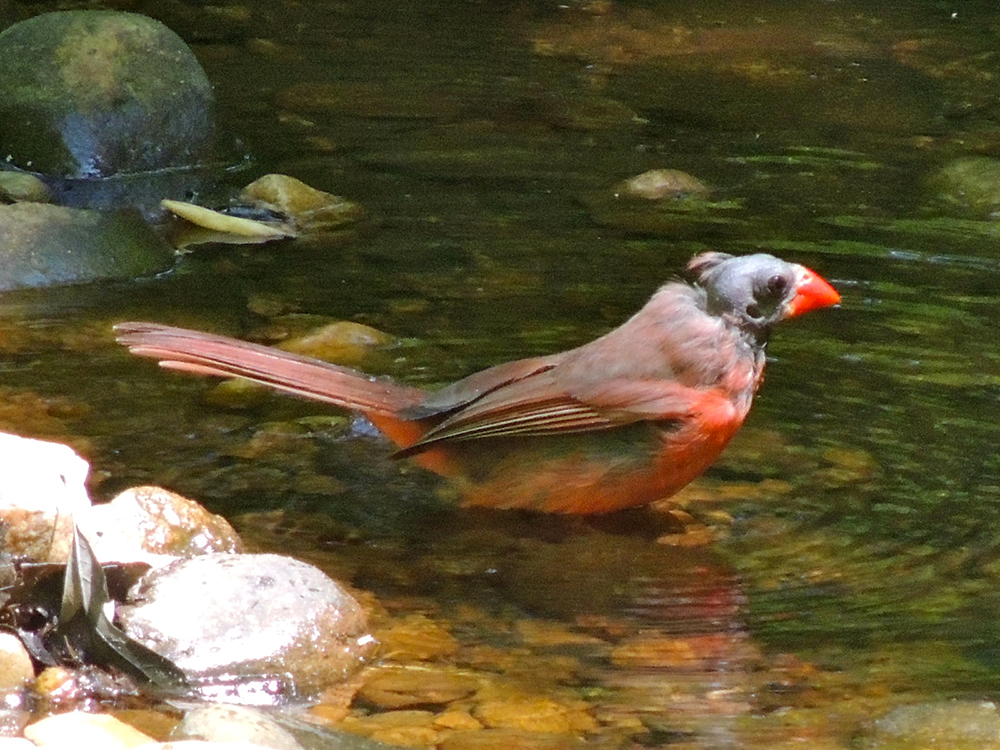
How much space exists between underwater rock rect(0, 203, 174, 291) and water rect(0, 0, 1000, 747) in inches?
4.8

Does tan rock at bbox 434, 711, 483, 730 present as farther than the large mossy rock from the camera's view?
No

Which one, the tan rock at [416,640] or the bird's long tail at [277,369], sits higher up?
the bird's long tail at [277,369]

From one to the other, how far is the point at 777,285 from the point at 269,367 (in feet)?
4.75

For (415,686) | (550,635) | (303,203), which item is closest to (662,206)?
(303,203)

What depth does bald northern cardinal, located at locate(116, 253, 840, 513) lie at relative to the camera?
4738 millimetres

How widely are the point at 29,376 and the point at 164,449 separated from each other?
25.9 inches


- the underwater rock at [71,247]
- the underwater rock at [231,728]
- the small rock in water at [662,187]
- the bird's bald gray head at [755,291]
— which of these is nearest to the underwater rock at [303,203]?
the underwater rock at [71,247]

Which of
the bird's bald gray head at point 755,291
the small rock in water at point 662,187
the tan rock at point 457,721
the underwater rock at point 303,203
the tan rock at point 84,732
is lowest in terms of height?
the tan rock at point 457,721

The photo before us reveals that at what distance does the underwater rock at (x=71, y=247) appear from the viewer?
6.23m

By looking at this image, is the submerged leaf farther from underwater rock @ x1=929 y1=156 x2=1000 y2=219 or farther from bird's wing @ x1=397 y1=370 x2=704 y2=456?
underwater rock @ x1=929 y1=156 x2=1000 y2=219

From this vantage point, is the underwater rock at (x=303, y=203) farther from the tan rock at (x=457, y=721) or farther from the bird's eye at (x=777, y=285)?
the tan rock at (x=457, y=721)

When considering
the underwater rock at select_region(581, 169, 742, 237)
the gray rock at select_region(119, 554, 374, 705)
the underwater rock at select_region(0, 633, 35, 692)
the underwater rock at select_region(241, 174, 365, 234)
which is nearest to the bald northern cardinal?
the gray rock at select_region(119, 554, 374, 705)

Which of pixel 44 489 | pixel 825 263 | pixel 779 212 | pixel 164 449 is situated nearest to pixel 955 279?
pixel 825 263

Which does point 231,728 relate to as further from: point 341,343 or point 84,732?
point 341,343
